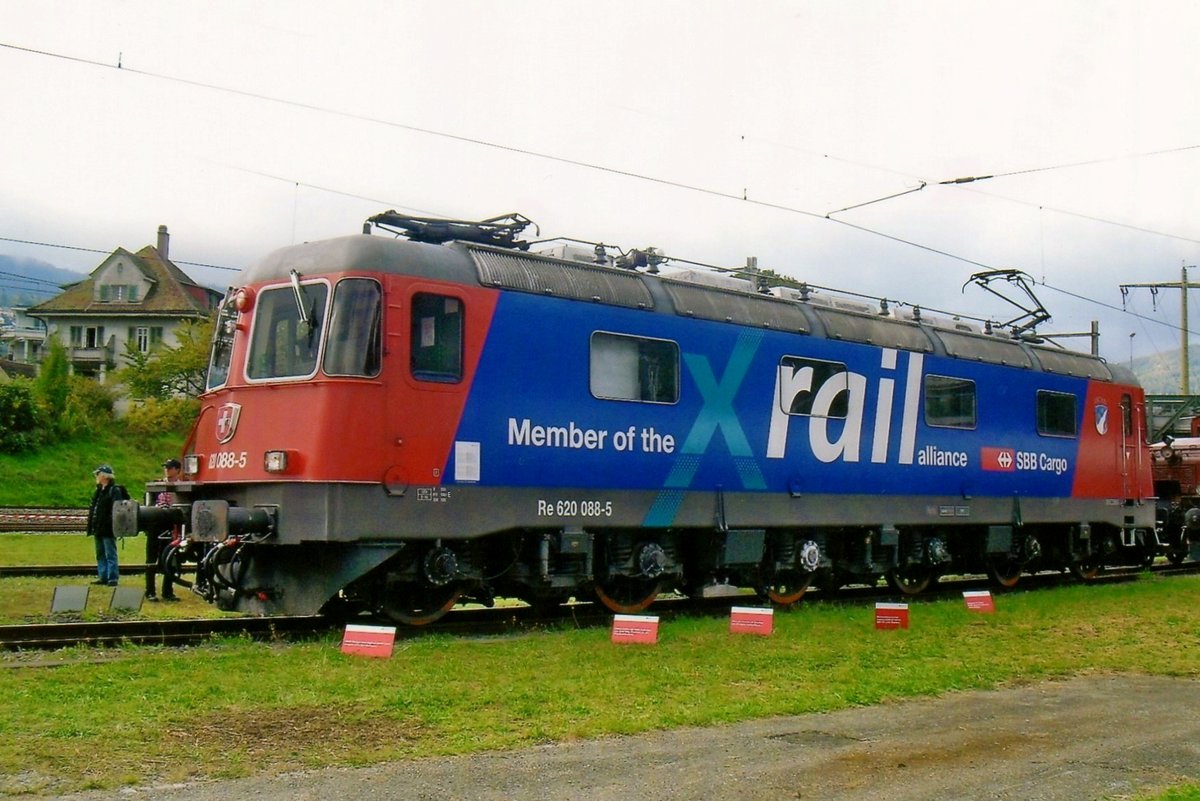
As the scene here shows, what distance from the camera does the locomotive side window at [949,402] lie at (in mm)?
17922

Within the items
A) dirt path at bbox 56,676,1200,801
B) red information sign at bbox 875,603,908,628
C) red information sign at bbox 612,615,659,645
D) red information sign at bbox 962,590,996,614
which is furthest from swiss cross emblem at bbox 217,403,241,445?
red information sign at bbox 962,590,996,614

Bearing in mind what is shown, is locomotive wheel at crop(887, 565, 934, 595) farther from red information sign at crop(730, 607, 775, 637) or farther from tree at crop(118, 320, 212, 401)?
tree at crop(118, 320, 212, 401)

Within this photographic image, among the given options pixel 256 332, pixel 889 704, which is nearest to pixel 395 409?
pixel 256 332

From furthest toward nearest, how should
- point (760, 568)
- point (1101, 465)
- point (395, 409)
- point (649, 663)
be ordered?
point (1101, 465) → point (760, 568) → point (395, 409) → point (649, 663)

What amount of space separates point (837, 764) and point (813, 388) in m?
9.36

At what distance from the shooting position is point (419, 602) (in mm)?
12750

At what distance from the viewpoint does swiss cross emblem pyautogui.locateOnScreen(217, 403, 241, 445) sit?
40.0ft

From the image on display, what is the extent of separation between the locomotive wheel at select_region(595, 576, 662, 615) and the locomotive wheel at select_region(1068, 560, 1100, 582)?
33.2ft

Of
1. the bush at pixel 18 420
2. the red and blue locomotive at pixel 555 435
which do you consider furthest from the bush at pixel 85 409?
the red and blue locomotive at pixel 555 435

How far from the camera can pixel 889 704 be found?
29.9 feet

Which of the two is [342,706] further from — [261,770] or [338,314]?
[338,314]

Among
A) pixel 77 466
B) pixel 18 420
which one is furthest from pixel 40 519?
pixel 18 420

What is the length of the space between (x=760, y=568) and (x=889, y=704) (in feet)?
22.5

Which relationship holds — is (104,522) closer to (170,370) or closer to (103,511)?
(103,511)
